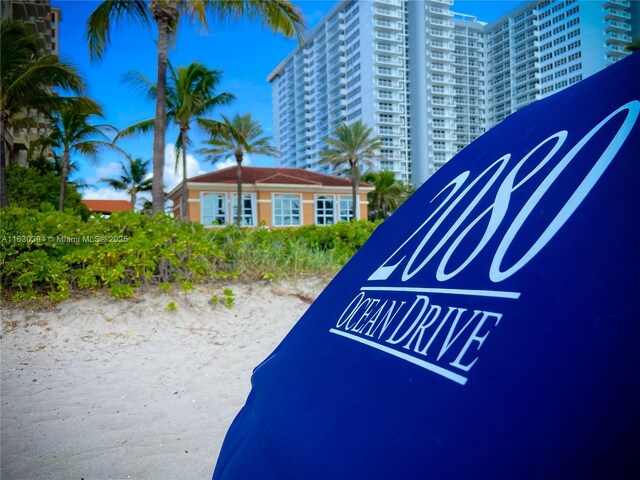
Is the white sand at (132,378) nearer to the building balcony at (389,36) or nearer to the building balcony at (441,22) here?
the building balcony at (389,36)

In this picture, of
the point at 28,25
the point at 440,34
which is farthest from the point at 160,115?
the point at 440,34

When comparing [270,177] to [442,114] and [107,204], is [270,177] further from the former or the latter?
[442,114]

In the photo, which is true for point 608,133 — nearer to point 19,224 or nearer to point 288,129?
point 19,224

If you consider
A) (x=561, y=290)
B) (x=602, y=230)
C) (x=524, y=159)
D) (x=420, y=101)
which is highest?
(x=420, y=101)

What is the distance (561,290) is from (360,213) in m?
35.0

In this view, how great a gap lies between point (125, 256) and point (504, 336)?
21.5 feet

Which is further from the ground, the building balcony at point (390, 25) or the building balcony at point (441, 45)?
the building balcony at point (390, 25)

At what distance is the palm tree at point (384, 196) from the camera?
44.0 metres

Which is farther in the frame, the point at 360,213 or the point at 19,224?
the point at 360,213

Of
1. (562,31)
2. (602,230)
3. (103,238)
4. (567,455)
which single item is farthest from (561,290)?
(562,31)

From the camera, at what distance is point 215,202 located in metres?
31.4

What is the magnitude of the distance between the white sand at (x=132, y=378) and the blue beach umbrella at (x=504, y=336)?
216cm

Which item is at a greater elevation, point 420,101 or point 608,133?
point 420,101

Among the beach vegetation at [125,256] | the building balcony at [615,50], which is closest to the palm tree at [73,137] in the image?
the beach vegetation at [125,256]
